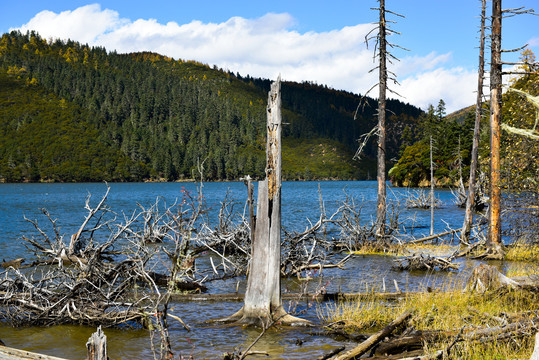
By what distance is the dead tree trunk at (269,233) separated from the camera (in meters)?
8.34

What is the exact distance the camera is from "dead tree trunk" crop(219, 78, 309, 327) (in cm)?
834

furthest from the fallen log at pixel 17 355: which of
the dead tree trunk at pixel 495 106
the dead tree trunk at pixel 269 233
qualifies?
the dead tree trunk at pixel 495 106

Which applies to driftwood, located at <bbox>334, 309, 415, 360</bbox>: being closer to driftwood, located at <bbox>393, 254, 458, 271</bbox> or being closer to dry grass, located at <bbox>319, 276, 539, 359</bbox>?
dry grass, located at <bbox>319, 276, 539, 359</bbox>

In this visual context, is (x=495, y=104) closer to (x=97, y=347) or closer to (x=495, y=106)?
(x=495, y=106)

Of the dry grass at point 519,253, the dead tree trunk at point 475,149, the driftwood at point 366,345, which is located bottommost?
the dry grass at point 519,253

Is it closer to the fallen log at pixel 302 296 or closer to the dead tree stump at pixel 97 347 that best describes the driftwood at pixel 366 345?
the dead tree stump at pixel 97 347

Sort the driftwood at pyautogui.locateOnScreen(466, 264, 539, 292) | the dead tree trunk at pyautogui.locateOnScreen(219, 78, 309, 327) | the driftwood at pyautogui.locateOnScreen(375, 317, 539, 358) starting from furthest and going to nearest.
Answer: the driftwood at pyautogui.locateOnScreen(466, 264, 539, 292) → the dead tree trunk at pyautogui.locateOnScreen(219, 78, 309, 327) → the driftwood at pyautogui.locateOnScreen(375, 317, 539, 358)

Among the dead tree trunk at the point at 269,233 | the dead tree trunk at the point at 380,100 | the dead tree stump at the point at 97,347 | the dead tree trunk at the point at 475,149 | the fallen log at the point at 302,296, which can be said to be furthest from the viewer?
the dead tree trunk at the point at 380,100

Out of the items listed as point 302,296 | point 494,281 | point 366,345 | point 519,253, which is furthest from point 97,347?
point 519,253

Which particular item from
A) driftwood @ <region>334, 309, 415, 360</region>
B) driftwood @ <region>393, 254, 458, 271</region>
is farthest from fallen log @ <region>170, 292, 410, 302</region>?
driftwood @ <region>393, 254, 458, 271</region>

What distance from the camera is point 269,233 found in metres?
8.41

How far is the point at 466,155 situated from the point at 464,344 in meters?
65.0

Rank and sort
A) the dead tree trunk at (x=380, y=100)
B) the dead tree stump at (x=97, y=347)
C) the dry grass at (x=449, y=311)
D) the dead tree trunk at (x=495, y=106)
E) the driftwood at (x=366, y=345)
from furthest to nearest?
the dead tree trunk at (x=380, y=100), the dead tree trunk at (x=495, y=106), the dry grass at (x=449, y=311), the driftwood at (x=366, y=345), the dead tree stump at (x=97, y=347)

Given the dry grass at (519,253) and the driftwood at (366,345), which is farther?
the dry grass at (519,253)
